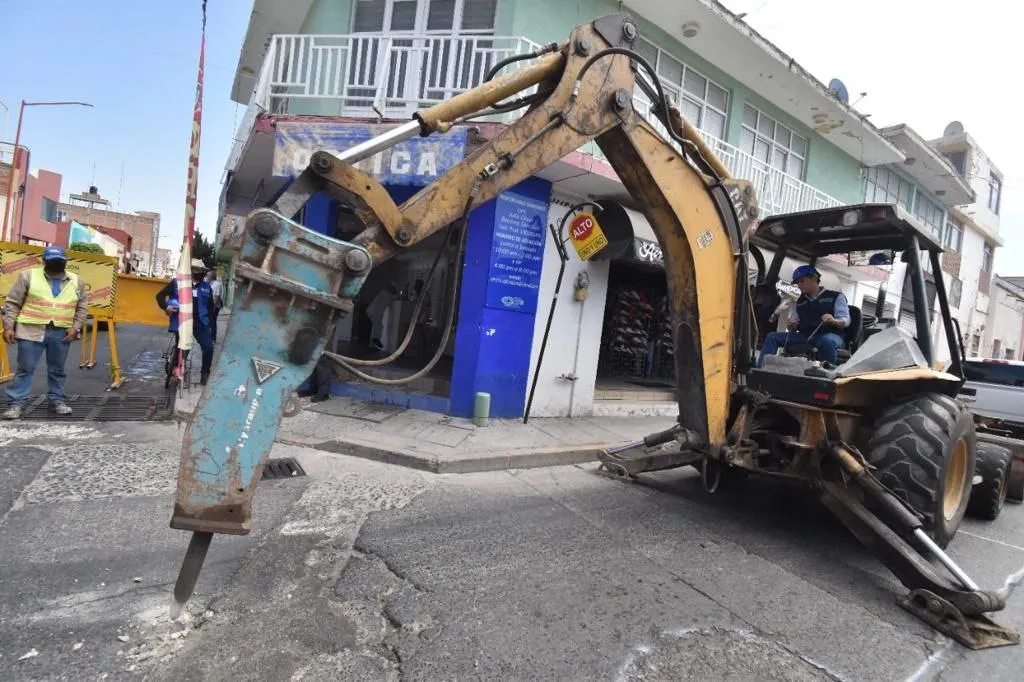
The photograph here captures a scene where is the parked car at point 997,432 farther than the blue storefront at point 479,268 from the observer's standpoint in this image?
No

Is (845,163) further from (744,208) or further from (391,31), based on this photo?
(744,208)

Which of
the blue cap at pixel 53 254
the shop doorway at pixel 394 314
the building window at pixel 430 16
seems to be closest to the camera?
the blue cap at pixel 53 254

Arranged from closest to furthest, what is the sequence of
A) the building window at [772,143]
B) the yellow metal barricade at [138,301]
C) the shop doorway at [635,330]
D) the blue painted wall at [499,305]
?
the blue painted wall at [499,305], the yellow metal barricade at [138,301], the shop doorway at [635,330], the building window at [772,143]

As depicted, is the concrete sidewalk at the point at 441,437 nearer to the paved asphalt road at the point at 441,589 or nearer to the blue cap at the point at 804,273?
the paved asphalt road at the point at 441,589

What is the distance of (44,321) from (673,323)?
6433 mm

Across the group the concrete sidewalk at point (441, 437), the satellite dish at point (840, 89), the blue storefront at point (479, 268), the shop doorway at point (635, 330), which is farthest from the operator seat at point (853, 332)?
the satellite dish at point (840, 89)

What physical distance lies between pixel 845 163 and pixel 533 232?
11.4m

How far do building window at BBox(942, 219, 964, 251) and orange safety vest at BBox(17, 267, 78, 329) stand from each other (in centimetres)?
2549

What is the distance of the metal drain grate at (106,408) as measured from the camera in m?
6.04

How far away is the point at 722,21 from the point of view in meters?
9.77

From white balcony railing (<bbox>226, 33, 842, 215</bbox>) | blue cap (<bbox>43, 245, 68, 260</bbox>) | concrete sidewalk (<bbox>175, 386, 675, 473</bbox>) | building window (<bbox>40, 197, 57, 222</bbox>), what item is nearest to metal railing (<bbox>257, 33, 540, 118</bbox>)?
white balcony railing (<bbox>226, 33, 842, 215</bbox>)

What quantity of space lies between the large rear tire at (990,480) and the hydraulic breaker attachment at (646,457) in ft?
9.93

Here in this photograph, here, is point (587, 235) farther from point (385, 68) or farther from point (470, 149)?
point (385, 68)

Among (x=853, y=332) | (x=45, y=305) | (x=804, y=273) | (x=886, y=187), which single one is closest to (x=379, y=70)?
(x=45, y=305)
